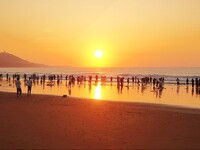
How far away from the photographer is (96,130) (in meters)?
13.7

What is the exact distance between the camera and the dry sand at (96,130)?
11523 mm

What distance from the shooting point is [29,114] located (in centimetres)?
1806

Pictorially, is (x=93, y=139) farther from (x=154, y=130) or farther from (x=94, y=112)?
(x=94, y=112)

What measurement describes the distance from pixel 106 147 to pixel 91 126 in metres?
3.64

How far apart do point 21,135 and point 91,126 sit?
339 cm

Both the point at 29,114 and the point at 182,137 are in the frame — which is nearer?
the point at 182,137

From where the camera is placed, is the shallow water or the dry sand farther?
the shallow water

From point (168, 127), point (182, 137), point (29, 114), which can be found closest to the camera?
point (182, 137)

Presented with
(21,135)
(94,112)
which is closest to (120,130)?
(21,135)

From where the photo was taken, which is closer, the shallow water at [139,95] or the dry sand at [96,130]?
the dry sand at [96,130]

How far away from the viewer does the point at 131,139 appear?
1233 cm

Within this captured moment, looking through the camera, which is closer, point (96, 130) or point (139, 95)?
point (96, 130)

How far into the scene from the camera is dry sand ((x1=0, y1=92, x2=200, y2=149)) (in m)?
11.5

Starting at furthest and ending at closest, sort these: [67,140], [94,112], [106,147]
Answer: [94,112], [67,140], [106,147]
